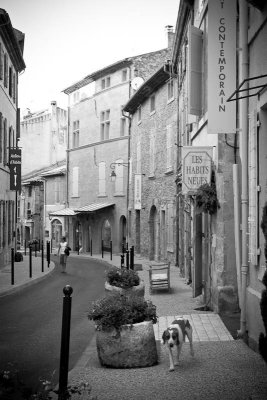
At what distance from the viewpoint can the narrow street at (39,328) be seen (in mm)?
6898

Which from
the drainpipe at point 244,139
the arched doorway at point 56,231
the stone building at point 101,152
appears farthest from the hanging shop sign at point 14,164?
the arched doorway at point 56,231

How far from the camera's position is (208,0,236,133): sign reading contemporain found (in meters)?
8.55

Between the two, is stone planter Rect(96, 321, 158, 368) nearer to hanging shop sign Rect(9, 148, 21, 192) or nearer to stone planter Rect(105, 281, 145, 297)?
stone planter Rect(105, 281, 145, 297)

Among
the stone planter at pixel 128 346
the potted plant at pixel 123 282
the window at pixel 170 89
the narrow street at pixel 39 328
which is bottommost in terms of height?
the narrow street at pixel 39 328

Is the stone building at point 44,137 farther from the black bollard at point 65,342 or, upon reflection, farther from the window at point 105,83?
the black bollard at point 65,342

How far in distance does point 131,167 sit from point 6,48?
10861mm

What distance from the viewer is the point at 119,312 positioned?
6.38 m

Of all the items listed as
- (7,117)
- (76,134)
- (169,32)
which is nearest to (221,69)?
(7,117)

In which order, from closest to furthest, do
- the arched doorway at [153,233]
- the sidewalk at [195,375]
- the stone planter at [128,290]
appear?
1. the sidewalk at [195,375]
2. the stone planter at [128,290]
3. the arched doorway at [153,233]

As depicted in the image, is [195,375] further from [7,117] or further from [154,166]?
[154,166]

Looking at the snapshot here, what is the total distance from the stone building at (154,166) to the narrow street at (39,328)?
685 centimetres

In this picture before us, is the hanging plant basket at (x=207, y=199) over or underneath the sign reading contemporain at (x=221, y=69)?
underneath

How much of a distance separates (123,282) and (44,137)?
134ft

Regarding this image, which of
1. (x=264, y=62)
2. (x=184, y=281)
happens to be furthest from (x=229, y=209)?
(x=184, y=281)
